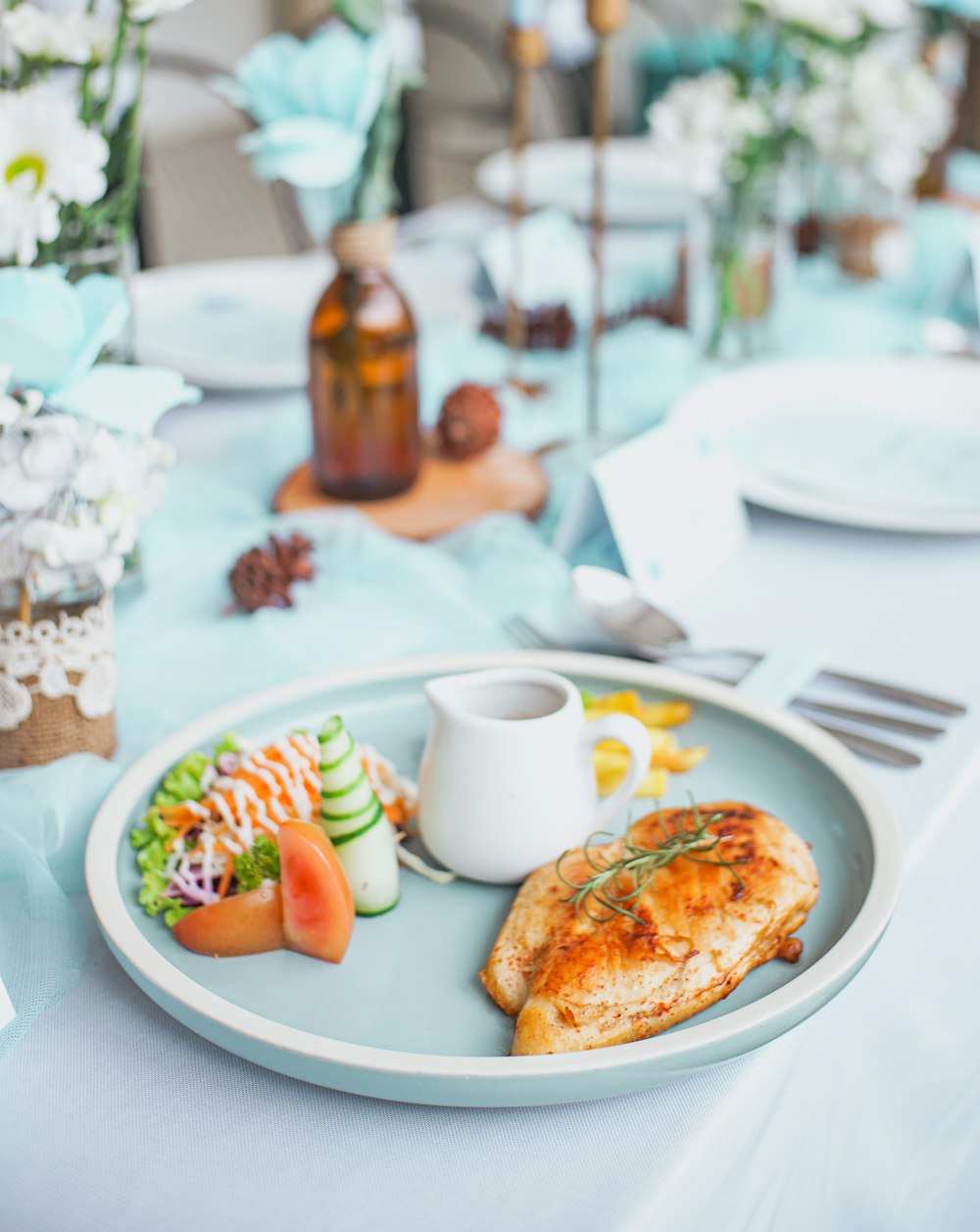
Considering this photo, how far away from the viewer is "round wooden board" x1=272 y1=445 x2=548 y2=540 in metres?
1.13

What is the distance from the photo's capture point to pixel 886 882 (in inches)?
24.5

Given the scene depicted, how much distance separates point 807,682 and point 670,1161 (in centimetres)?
44

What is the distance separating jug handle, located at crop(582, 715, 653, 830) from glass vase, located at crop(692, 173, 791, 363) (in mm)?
1013

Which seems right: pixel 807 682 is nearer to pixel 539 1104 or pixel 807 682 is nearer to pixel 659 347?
pixel 539 1104

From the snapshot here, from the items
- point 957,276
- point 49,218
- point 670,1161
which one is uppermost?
point 49,218

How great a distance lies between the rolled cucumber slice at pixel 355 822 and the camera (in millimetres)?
622

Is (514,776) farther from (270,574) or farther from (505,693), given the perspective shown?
(270,574)

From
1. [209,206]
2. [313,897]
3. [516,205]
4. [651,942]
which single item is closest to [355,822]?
[313,897]

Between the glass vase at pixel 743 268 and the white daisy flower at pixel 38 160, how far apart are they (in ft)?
3.38

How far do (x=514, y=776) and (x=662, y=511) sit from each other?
44 cm

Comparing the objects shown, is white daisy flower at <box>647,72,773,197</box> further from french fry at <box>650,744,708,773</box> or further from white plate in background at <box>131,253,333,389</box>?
french fry at <box>650,744,708,773</box>

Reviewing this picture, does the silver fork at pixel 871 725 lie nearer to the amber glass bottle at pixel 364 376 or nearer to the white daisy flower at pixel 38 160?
the amber glass bottle at pixel 364 376

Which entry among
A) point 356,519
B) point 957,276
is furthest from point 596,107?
point 957,276

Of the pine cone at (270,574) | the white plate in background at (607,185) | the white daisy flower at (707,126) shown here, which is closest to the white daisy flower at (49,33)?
the pine cone at (270,574)
